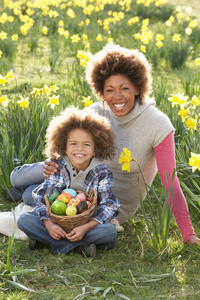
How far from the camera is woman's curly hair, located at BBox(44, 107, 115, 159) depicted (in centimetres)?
246

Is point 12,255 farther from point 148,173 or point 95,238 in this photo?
point 148,173

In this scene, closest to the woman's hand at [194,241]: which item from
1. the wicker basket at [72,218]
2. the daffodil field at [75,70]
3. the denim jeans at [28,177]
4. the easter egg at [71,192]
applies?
the daffodil field at [75,70]

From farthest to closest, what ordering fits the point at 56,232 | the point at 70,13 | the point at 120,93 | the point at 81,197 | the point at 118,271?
the point at 70,13
the point at 120,93
the point at 81,197
the point at 56,232
the point at 118,271

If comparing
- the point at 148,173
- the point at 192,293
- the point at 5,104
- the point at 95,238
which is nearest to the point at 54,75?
the point at 5,104

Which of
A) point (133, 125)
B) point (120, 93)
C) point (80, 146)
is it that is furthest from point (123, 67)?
point (80, 146)

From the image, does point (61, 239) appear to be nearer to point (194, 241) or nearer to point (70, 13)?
point (194, 241)

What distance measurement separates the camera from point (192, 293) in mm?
2039

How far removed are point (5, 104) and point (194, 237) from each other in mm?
1689

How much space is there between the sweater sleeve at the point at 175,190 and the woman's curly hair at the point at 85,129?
29 centimetres

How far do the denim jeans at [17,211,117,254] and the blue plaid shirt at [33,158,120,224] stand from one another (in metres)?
0.05

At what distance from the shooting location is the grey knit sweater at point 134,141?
8.36 ft

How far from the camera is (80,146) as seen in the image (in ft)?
7.92

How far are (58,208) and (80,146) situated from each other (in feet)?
1.15

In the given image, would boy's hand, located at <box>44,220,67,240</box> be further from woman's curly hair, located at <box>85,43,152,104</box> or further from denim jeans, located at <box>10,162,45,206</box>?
woman's curly hair, located at <box>85,43,152,104</box>
